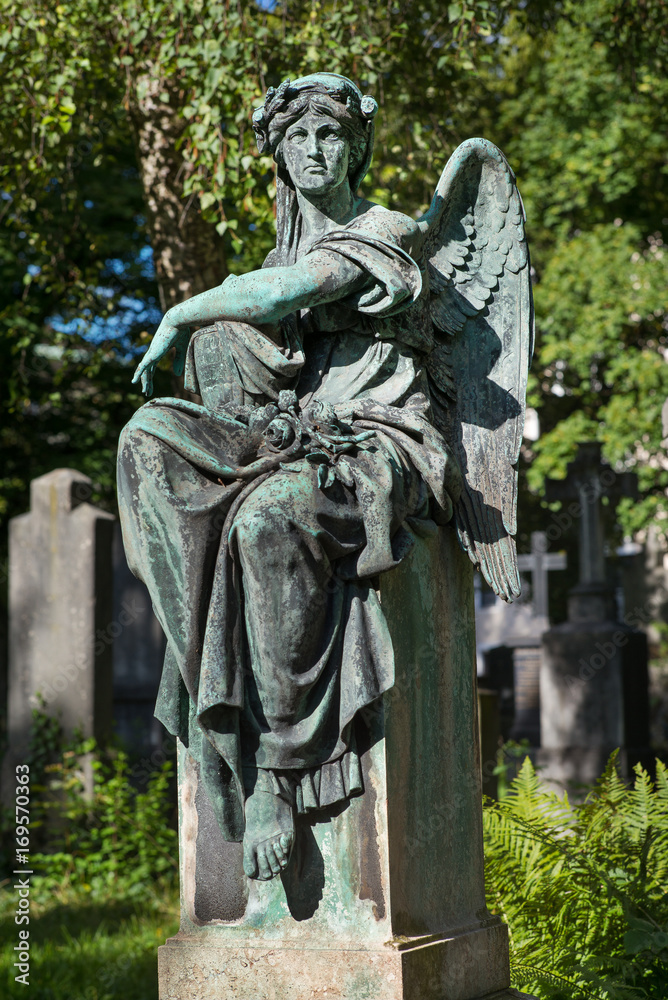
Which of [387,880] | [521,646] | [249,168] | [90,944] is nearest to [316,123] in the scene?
[387,880]

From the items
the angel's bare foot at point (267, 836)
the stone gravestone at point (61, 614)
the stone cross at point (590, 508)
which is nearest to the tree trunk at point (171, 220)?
the stone gravestone at point (61, 614)

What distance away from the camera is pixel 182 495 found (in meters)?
2.82

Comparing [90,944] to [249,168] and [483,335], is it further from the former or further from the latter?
[249,168]

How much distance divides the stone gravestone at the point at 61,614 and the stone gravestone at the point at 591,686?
Answer: 4992 millimetres

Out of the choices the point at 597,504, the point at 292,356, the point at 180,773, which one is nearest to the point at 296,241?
the point at 292,356

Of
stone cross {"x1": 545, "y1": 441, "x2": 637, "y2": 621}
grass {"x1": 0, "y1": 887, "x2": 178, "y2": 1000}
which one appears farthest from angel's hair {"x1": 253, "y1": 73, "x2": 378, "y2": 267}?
stone cross {"x1": 545, "y1": 441, "x2": 637, "y2": 621}

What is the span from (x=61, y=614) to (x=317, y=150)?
18.5 feet

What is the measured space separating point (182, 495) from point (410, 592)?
0.68 m

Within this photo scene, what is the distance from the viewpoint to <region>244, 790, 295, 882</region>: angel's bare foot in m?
2.73

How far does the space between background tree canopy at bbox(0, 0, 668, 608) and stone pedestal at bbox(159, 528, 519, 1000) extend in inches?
147

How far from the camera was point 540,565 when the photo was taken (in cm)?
1611

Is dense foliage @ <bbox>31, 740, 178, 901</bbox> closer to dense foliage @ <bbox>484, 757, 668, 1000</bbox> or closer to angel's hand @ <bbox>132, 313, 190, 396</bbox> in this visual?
dense foliage @ <bbox>484, 757, 668, 1000</bbox>

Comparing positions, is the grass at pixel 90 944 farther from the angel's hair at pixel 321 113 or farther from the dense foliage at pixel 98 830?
the angel's hair at pixel 321 113

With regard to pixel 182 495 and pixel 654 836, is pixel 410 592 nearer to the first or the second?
pixel 182 495
